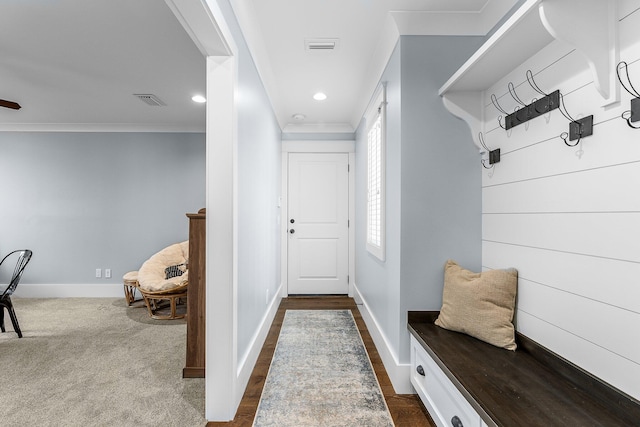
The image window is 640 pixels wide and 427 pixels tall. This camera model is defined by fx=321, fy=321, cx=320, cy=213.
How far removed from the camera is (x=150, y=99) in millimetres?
3531

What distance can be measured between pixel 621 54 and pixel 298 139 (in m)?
3.62

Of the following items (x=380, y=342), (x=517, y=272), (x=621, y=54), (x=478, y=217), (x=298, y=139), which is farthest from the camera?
(x=298, y=139)

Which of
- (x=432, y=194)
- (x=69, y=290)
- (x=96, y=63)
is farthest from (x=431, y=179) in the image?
(x=69, y=290)

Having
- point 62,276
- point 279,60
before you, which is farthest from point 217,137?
point 62,276

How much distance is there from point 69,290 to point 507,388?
5337 millimetres

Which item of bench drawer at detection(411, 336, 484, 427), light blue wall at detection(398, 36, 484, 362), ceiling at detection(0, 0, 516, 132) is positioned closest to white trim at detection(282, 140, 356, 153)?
ceiling at detection(0, 0, 516, 132)

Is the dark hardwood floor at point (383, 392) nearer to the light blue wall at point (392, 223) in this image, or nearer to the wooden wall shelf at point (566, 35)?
the light blue wall at point (392, 223)

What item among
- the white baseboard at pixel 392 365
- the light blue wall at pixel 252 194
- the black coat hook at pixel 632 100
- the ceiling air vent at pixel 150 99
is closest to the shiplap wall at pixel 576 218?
the black coat hook at pixel 632 100

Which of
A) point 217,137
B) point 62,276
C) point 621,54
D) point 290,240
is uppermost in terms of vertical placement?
point 621,54

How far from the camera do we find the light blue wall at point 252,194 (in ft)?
6.47

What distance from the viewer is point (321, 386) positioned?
2092 mm

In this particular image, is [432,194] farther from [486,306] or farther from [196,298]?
[196,298]

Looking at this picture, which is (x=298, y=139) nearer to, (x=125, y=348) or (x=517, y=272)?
(x=125, y=348)

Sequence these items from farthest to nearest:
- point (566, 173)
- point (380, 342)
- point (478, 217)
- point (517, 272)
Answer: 1. point (380, 342)
2. point (478, 217)
3. point (517, 272)
4. point (566, 173)
